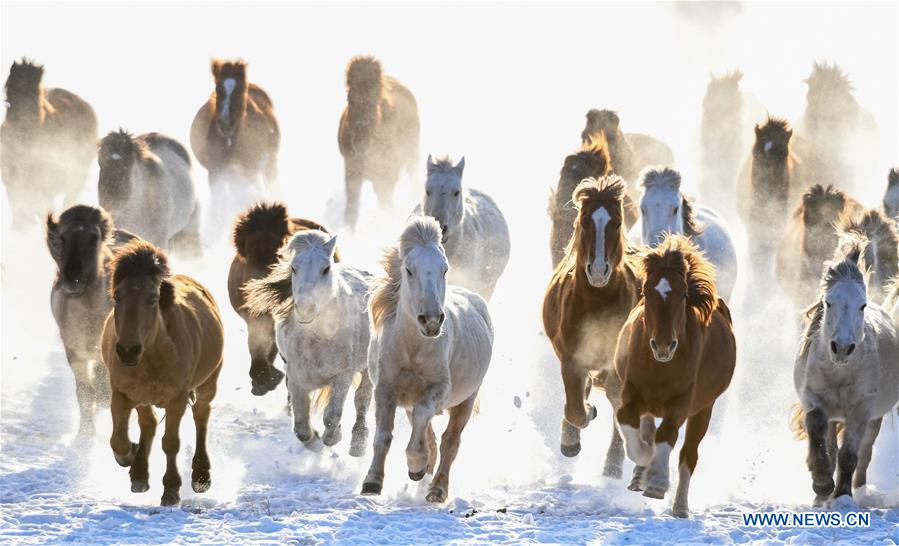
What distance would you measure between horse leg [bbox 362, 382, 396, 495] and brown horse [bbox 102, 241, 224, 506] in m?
1.34

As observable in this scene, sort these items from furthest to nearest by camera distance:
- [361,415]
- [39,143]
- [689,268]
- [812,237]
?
1. [39,143]
2. [812,237]
3. [361,415]
4. [689,268]

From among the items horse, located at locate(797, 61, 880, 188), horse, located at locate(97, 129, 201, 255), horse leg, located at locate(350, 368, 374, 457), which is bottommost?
horse leg, located at locate(350, 368, 374, 457)

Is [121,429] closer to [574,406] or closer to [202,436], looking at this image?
[202,436]

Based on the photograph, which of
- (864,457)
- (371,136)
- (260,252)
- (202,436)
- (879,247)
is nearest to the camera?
(202,436)

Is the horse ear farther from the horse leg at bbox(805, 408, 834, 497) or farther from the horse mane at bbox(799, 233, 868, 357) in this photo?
the horse leg at bbox(805, 408, 834, 497)

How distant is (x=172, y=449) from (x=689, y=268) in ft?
11.8

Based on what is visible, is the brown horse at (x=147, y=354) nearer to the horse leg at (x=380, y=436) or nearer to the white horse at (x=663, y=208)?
the horse leg at (x=380, y=436)

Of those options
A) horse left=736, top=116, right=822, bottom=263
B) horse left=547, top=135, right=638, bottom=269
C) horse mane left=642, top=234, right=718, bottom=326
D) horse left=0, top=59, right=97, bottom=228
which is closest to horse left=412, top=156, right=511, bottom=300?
horse left=547, top=135, right=638, bottom=269

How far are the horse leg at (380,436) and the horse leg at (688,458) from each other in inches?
73.7

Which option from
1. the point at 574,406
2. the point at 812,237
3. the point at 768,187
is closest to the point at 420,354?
the point at 574,406

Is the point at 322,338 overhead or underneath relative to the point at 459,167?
underneath

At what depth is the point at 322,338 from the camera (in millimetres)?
11281

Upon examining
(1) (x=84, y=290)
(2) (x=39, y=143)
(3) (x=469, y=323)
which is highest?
(2) (x=39, y=143)

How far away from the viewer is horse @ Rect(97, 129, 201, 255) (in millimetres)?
16562
